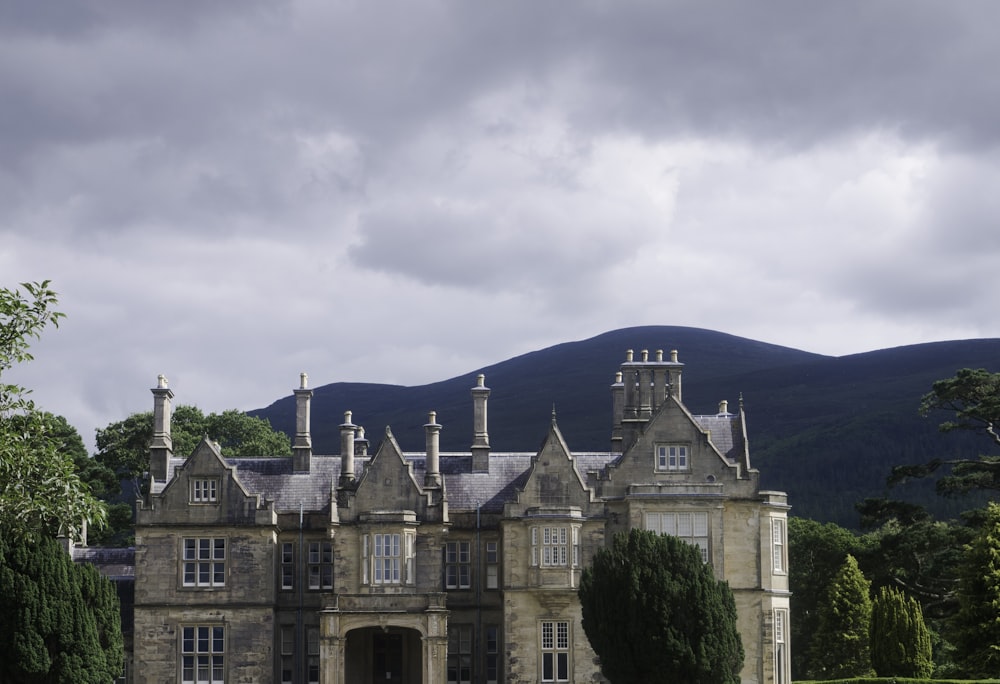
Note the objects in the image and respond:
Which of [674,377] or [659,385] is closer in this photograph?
[674,377]

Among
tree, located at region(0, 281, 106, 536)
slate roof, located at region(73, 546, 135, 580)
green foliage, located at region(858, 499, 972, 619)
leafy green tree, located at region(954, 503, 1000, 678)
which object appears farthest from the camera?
green foliage, located at region(858, 499, 972, 619)

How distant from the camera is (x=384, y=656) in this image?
186 feet

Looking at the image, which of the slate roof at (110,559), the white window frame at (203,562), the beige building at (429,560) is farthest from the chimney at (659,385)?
the slate roof at (110,559)

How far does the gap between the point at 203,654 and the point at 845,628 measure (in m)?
36.3

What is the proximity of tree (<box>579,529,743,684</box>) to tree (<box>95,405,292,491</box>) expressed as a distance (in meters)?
37.9

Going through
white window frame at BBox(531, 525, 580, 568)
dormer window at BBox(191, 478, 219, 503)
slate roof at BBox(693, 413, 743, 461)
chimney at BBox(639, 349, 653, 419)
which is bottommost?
white window frame at BBox(531, 525, 580, 568)

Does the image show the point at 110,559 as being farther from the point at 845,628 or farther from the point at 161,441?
the point at 845,628

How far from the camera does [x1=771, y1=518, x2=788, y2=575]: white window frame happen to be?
54156 mm

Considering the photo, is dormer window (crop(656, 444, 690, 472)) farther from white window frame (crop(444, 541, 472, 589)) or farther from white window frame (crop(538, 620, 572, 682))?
white window frame (crop(444, 541, 472, 589))

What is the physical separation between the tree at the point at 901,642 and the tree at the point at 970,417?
552cm

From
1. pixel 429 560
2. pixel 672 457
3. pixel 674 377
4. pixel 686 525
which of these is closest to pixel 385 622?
pixel 429 560

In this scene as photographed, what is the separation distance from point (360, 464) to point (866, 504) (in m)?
24.1

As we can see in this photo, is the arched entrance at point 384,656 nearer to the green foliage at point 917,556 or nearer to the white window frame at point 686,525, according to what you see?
the white window frame at point 686,525

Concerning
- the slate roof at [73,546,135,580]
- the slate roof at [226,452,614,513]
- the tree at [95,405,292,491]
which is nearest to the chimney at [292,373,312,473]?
the slate roof at [226,452,614,513]
